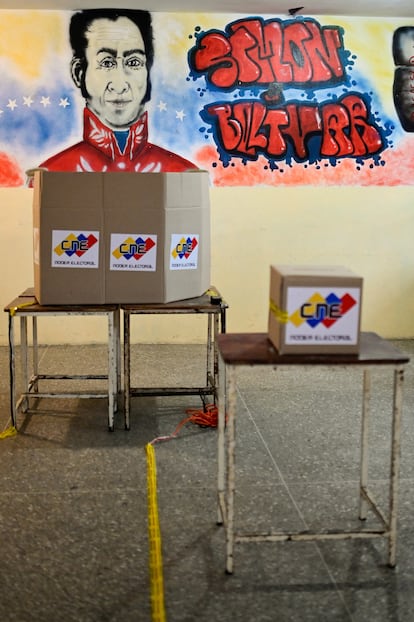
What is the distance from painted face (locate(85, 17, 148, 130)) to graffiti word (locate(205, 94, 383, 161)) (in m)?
0.53

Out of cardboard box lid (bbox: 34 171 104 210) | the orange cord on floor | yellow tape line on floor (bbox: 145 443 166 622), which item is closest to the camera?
yellow tape line on floor (bbox: 145 443 166 622)

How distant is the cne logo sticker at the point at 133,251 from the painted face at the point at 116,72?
2011mm

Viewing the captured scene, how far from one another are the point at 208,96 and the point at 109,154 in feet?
2.62

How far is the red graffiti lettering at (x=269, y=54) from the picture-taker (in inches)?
206

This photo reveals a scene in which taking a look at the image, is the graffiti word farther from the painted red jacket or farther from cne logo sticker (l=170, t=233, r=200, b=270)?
cne logo sticker (l=170, t=233, r=200, b=270)

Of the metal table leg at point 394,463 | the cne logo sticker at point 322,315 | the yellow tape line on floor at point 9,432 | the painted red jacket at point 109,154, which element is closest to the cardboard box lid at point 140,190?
the yellow tape line on floor at point 9,432

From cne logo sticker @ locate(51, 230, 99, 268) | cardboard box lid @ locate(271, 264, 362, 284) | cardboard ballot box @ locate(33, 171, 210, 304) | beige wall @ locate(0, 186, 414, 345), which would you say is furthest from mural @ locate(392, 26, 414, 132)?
cardboard box lid @ locate(271, 264, 362, 284)

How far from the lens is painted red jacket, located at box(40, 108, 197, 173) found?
17.2 ft

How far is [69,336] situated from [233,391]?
11.3 feet

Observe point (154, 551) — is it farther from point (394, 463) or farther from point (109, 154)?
point (109, 154)

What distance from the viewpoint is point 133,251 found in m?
3.50

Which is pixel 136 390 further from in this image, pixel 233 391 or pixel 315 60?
pixel 315 60

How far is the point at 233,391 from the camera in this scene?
2.18 metres

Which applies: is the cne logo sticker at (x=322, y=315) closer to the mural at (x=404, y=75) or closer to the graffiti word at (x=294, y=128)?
the graffiti word at (x=294, y=128)
